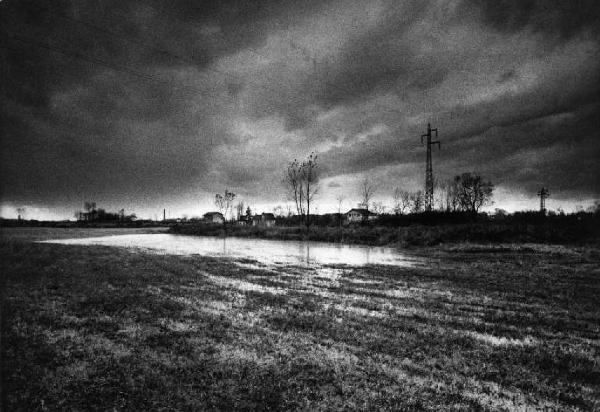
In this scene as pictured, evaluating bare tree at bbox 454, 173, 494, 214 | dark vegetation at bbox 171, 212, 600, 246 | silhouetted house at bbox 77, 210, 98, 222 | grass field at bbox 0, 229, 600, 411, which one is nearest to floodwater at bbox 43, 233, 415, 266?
dark vegetation at bbox 171, 212, 600, 246

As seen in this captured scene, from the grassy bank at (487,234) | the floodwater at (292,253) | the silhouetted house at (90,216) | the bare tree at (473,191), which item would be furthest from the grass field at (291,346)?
the silhouetted house at (90,216)

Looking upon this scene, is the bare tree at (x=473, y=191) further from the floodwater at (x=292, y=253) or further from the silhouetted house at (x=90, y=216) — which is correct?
the silhouetted house at (x=90, y=216)

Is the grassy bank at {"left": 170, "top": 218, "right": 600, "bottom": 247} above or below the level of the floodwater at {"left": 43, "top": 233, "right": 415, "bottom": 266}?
above

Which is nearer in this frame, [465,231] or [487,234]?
[487,234]

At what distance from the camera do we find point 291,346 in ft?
21.1

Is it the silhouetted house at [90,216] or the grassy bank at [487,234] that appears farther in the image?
the silhouetted house at [90,216]

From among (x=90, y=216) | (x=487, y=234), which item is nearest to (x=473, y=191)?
(x=487, y=234)

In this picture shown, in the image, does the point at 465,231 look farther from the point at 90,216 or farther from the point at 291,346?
the point at 90,216

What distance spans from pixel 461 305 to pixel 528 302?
2.89 metres

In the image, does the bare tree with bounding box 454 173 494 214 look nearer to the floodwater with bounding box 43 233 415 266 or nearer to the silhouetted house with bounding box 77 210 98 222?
the floodwater with bounding box 43 233 415 266

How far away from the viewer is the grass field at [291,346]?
457 cm

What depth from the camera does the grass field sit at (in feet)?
15.0

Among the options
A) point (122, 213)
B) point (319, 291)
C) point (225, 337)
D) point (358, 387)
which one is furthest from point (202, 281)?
point (122, 213)

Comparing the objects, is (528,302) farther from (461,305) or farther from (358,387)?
(358,387)
